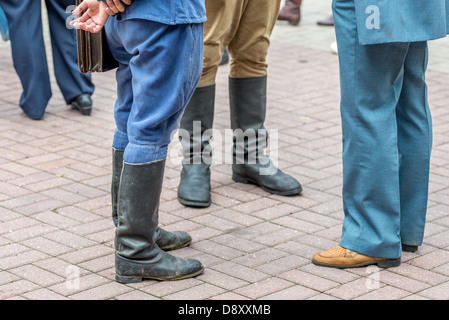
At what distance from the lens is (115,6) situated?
3.06m

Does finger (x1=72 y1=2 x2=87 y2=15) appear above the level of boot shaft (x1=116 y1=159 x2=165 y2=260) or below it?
above

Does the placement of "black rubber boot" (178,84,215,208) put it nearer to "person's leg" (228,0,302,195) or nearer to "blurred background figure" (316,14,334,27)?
"person's leg" (228,0,302,195)

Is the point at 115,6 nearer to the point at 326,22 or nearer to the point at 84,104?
the point at 84,104

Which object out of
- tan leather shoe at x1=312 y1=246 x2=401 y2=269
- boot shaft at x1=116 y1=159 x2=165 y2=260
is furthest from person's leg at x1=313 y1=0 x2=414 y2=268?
Result: boot shaft at x1=116 y1=159 x2=165 y2=260

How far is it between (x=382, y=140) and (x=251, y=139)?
4.23ft

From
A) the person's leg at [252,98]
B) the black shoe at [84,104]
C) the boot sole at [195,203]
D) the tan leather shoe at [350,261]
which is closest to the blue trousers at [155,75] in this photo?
the tan leather shoe at [350,261]

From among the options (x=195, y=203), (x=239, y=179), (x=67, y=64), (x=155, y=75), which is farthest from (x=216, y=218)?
(x=67, y=64)

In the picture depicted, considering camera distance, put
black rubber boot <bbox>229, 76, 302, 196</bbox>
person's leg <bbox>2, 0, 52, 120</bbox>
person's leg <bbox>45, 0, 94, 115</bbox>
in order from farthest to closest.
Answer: person's leg <bbox>45, 0, 94, 115</bbox> → person's leg <bbox>2, 0, 52, 120</bbox> → black rubber boot <bbox>229, 76, 302, 196</bbox>

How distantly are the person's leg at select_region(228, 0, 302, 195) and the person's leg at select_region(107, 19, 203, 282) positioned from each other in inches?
46.4

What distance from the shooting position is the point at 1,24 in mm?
6199

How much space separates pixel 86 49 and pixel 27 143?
2173 millimetres

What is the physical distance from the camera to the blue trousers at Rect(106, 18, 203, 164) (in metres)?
3.09

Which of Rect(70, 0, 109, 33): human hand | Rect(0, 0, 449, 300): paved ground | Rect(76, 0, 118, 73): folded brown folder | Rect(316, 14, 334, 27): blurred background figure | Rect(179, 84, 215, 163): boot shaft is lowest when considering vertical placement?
Rect(0, 0, 449, 300): paved ground

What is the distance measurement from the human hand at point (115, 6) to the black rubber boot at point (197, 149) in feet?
4.34
